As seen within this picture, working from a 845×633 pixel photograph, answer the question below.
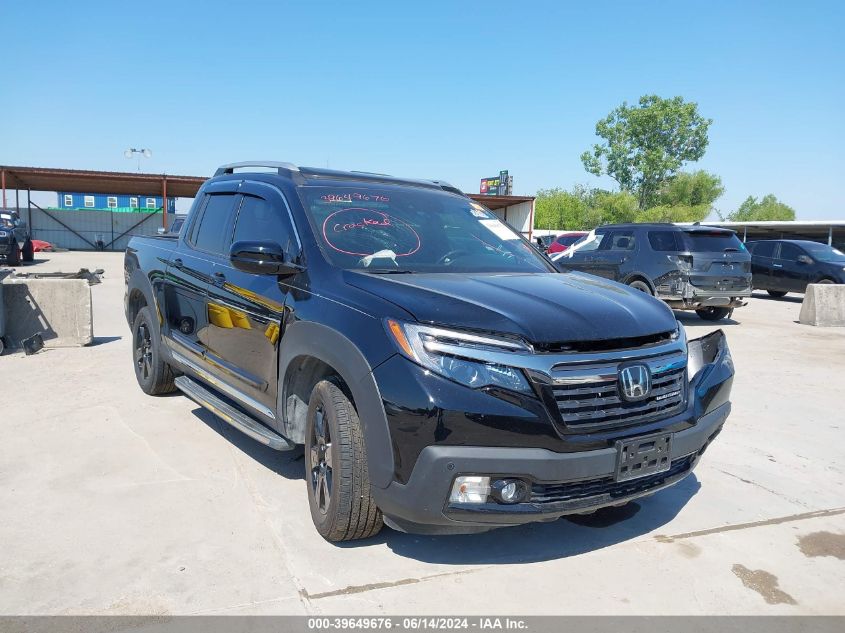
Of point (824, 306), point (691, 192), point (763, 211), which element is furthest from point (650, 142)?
point (824, 306)

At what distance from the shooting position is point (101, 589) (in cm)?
289

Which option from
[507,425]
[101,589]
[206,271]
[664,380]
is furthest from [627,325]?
[206,271]

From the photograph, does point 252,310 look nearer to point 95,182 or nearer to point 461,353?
point 461,353

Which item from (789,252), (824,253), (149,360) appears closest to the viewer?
(149,360)

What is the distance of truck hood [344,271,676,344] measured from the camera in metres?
2.86

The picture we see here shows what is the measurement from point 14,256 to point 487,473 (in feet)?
69.9

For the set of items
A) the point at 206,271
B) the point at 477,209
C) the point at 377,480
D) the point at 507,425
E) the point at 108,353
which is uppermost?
the point at 477,209

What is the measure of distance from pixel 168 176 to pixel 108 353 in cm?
2631

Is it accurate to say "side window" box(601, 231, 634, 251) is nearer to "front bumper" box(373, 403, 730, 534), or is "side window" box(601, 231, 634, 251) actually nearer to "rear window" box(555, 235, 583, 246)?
"front bumper" box(373, 403, 730, 534)

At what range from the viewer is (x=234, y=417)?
4.12 m

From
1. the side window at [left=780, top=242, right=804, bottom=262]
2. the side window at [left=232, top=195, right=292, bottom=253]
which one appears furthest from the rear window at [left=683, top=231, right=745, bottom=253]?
the side window at [left=232, top=195, right=292, bottom=253]

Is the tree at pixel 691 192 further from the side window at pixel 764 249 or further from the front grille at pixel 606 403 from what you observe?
the front grille at pixel 606 403

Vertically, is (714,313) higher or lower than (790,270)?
lower
